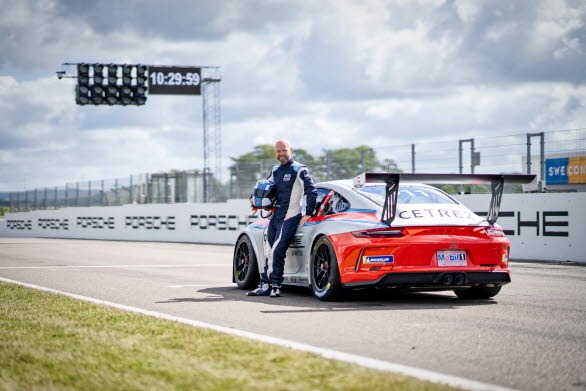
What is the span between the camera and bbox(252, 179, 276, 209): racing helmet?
9336 mm

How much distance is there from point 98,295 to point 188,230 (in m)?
22.9

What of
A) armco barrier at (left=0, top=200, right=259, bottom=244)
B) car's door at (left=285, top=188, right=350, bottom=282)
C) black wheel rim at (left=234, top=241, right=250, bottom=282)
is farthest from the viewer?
armco barrier at (left=0, top=200, right=259, bottom=244)

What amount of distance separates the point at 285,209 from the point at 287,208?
0.04 meters

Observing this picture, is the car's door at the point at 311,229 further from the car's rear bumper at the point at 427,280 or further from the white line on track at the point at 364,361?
the white line on track at the point at 364,361

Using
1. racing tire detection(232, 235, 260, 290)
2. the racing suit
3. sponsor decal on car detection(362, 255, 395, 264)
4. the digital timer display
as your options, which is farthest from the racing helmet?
the digital timer display

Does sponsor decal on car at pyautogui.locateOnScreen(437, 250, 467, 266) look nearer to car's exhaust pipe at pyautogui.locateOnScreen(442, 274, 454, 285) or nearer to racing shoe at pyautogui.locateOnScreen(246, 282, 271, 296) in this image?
car's exhaust pipe at pyautogui.locateOnScreen(442, 274, 454, 285)

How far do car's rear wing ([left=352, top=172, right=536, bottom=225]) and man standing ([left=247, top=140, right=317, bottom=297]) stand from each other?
81 centimetres

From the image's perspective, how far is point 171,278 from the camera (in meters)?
12.3

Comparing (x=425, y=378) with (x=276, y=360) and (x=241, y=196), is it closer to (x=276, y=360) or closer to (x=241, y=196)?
(x=276, y=360)

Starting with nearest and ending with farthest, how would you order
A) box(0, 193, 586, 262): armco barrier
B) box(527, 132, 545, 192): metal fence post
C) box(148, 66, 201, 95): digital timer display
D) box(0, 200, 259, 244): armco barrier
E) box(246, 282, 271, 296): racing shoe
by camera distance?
box(246, 282, 271, 296): racing shoe, box(0, 193, 586, 262): armco barrier, box(527, 132, 545, 192): metal fence post, box(0, 200, 259, 244): armco barrier, box(148, 66, 201, 95): digital timer display

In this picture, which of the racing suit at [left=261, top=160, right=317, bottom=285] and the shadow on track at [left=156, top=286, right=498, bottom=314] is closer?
the shadow on track at [left=156, top=286, right=498, bottom=314]

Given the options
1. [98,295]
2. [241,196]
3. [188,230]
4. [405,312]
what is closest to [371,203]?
[405,312]

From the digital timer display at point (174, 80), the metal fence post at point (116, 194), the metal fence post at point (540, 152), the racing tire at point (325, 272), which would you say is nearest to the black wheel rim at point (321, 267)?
the racing tire at point (325, 272)

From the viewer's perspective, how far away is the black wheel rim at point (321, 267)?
867 centimetres
